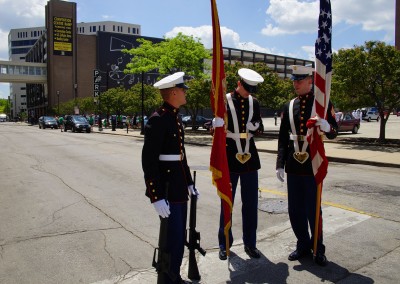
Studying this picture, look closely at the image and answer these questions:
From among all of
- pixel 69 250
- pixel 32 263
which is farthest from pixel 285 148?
pixel 32 263

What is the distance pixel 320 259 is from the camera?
4.22 metres

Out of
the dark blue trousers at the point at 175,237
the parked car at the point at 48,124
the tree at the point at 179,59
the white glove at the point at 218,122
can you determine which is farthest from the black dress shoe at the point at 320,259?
the parked car at the point at 48,124

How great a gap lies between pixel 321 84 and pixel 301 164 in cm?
92

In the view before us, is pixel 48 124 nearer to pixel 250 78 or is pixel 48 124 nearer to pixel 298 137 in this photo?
pixel 250 78

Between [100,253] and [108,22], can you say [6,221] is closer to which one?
[100,253]

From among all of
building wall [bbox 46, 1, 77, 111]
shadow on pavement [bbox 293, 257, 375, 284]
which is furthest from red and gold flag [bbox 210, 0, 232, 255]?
building wall [bbox 46, 1, 77, 111]

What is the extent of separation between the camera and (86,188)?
855cm

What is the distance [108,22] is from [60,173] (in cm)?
13517

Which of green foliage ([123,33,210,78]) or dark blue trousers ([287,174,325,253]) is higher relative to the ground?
green foliage ([123,33,210,78])

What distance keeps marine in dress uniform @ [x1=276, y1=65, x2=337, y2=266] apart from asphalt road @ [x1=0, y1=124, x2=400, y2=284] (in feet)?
1.09

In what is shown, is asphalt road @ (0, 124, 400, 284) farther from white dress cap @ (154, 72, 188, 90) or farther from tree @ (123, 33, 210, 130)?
tree @ (123, 33, 210, 130)

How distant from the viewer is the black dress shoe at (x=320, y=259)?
4203 mm

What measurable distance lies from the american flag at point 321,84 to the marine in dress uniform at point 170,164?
155 centimetres

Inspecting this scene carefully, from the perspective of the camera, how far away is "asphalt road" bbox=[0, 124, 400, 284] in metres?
4.07
